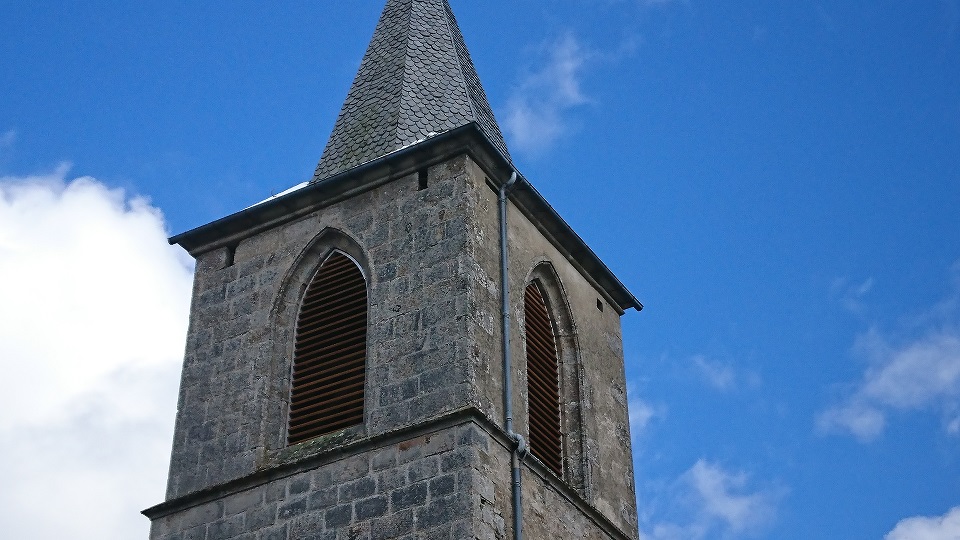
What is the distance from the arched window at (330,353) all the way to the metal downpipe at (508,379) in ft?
5.40

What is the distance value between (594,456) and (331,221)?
442 centimetres

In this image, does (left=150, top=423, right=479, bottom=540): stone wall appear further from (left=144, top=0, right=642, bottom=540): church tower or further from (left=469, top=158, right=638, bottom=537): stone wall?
(left=469, top=158, right=638, bottom=537): stone wall

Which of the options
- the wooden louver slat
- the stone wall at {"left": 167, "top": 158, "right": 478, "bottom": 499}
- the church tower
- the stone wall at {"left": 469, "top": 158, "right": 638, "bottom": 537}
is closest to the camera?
the church tower

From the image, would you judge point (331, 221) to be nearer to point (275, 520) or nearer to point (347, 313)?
point (347, 313)

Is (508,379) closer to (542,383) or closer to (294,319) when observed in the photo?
(542,383)

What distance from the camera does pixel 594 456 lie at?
58.6 feet

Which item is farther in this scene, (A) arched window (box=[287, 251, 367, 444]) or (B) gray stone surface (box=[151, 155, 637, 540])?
(A) arched window (box=[287, 251, 367, 444])

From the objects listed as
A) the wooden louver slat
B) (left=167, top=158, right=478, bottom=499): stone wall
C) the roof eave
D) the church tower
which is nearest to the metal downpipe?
the church tower

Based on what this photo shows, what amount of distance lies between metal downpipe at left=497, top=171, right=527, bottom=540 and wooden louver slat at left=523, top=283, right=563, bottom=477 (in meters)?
0.80

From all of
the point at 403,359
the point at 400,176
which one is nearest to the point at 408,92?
the point at 400,176

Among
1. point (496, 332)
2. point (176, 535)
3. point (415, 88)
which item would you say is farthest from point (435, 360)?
point (415, 88)

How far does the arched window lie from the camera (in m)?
16.6

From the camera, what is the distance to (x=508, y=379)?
16.3 meters

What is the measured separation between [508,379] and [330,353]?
7.50 ft
